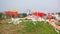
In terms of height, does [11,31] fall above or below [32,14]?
below

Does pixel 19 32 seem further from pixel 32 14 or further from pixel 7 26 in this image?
pixel 32 14

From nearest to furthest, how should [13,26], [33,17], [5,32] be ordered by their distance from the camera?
[5,32], [13,26], [33,17]

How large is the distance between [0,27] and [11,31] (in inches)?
5.5

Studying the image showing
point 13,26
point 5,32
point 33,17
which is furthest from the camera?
point 33,17

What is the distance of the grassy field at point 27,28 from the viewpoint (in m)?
1.64

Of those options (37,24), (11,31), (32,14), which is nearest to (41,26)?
(37,24)

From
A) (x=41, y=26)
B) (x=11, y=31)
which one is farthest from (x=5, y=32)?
(x=41, y=26)

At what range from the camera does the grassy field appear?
1.64 meters

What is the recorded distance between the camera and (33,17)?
184cm

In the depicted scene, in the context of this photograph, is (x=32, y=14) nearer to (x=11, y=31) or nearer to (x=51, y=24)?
(x=51, y=24)

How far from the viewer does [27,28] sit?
1687 mm

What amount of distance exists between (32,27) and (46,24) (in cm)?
21

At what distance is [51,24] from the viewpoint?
186 cm

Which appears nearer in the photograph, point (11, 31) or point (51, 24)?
point (11, 31)
